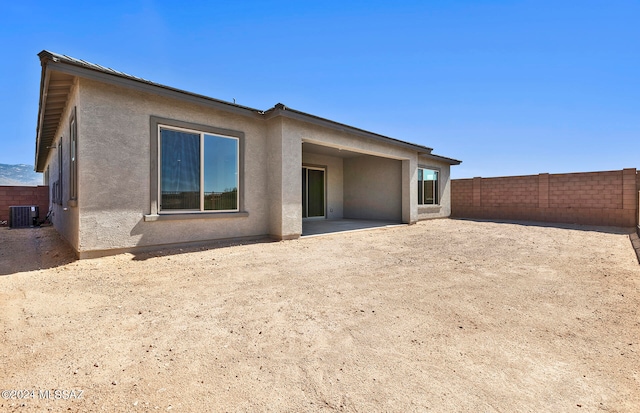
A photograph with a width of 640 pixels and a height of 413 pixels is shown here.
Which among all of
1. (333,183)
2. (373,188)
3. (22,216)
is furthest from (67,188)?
(373,188)

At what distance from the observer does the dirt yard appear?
5.82 ft

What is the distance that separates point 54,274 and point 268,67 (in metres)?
9.28

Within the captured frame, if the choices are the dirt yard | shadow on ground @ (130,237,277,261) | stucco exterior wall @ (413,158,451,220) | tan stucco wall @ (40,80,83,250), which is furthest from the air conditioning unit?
stucco exterior wall @ (413,158,451,220)

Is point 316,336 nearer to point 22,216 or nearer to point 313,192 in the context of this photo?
point 313,192

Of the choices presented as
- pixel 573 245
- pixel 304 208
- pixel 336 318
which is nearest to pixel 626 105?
pixel 573 245

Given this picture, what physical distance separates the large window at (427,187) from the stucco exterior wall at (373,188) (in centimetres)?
160

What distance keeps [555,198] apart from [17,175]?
12352cm

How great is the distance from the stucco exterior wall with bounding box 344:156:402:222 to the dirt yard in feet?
24.4

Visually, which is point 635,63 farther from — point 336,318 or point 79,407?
point 79,407

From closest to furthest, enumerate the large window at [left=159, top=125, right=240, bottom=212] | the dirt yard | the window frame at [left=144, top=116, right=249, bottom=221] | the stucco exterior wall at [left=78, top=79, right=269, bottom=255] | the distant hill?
1. the dirt yard
2. the stucco exterior wall at [left=78, top=79, right=269, bottom=255]
3. the window frame at [left=144, top=116, right=249, bottom=221]
4. the large window at [left=159, top=125, right=240, bottom=212]
5. the distant hill

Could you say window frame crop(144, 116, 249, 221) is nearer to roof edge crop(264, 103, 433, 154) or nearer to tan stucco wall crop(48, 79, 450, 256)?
tan stucco wall crop(48, 79, 450, 256)

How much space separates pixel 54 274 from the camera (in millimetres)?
4406

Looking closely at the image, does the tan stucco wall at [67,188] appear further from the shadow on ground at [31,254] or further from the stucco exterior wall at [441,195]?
the stucco exterior wall at [441,195]

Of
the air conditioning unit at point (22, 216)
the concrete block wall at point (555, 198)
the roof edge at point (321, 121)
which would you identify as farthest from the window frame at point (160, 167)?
the concrete block wall at point (555, 198)
